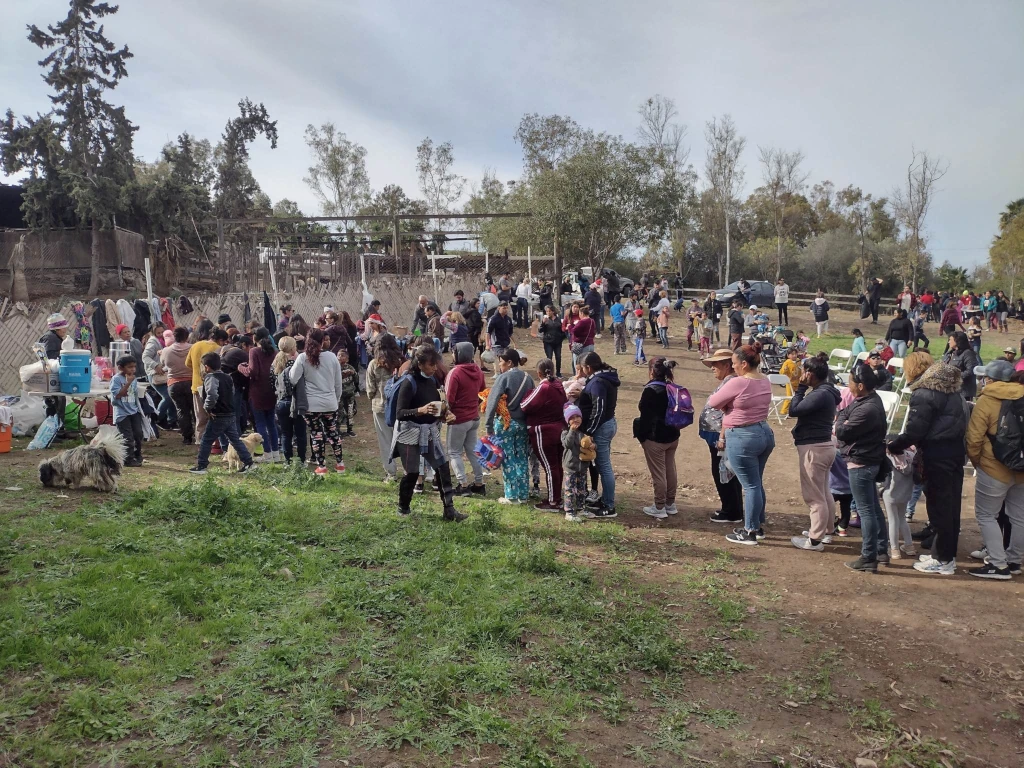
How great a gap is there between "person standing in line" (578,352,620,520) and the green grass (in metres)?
0.86

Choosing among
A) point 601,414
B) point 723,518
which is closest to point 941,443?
point 723,518

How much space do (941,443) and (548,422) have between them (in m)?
3.47

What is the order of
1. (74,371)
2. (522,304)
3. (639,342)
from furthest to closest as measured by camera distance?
(522,304)
(639,342)
(74,371)

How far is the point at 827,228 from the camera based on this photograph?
5578 cm

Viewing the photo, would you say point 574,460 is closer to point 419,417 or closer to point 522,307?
point 419,417

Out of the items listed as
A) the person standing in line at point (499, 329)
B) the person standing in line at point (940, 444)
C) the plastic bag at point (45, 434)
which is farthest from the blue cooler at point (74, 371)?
the person standing in line at point (940, 444)

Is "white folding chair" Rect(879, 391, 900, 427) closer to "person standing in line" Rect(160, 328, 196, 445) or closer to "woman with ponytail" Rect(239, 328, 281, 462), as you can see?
"woman with ponytail" Rect(239, 328, 281, 462)

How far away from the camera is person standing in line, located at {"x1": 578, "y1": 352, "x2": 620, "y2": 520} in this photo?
720 centimetres

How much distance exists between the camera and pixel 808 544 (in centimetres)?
676

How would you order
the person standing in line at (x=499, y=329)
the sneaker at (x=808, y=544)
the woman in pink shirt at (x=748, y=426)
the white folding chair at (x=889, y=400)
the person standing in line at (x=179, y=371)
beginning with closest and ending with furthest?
the woman in pink shirt at (x=748, y=426) < the sneaker at (x=808, y=544) < the person standing in line at (x=179, y=371) < the white folding chair at (x=889, y=400) < the person standing in line at (x=499, y=329)

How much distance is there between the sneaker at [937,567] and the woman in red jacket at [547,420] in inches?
131

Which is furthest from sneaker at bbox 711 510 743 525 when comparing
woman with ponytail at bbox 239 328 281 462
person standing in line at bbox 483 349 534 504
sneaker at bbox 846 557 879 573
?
woman with ponytail at bbox 239 328 281 462

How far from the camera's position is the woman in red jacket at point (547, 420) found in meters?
7.46

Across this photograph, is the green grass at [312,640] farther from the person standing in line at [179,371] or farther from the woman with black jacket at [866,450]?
the person standing in line at [179,371]
